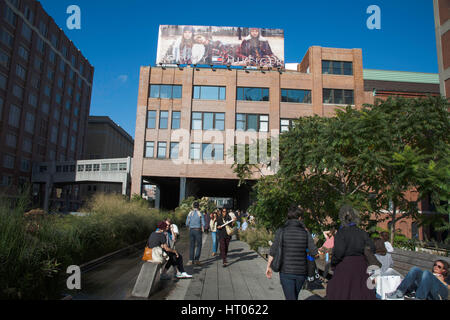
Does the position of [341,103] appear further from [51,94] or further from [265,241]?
[51,94]

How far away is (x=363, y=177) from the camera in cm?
1187

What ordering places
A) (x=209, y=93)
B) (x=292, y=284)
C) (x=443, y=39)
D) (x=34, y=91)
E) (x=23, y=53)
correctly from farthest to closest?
1. (x=34, y=91)
2. (x=23, y=53)
3. (x=209, y=93)
4. (x=443, y=39)
5. (x=292, y=284)

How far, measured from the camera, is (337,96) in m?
34.6

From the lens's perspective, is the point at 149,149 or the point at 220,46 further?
the point at 220,46

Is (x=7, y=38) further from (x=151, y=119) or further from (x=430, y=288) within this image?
(x=430, y=288)

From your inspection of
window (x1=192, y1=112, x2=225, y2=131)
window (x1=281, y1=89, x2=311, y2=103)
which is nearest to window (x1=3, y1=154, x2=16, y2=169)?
window (x1=192, y1=112, x2=225, y2=131)

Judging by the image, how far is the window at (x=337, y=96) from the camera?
34500 mm

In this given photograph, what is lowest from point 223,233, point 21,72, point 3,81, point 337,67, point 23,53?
point 223,233

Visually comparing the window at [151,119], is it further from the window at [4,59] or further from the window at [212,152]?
the window at [4,59]

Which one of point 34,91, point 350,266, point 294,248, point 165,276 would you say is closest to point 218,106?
point 165,276

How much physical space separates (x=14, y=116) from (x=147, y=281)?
55177mm

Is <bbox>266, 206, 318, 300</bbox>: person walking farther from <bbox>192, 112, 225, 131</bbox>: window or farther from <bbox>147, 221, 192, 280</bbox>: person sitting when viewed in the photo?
<bbox>192, 112, 225, 131</bbox>: window

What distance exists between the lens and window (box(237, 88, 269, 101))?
1387 inches

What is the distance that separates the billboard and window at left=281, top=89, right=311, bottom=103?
11.5 ft
